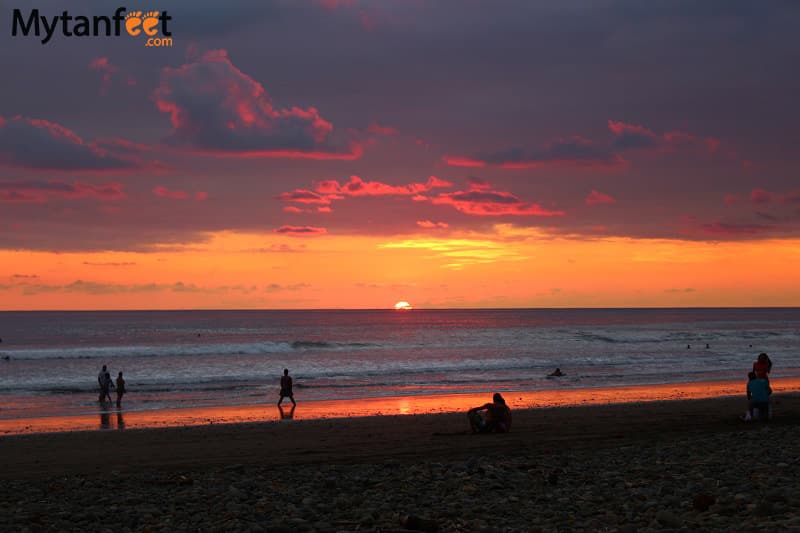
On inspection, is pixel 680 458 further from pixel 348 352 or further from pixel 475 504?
pixel 348 352

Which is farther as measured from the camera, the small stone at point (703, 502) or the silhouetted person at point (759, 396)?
the silhouetted person at point (759, 396)

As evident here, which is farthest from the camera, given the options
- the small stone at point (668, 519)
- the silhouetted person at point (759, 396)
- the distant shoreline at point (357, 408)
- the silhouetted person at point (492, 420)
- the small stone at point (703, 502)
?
the distant shoreline at point (357, 408)

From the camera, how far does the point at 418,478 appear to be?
11711 millimetres

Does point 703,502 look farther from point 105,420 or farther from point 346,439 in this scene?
point 105,420

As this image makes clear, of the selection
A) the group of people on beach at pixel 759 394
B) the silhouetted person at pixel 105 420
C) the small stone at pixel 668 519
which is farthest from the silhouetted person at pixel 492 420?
the silhouetted person at pixel 105 420

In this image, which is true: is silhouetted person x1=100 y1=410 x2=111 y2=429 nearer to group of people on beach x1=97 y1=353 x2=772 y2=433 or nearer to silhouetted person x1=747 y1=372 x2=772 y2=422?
group of people on beach x1=97 y1=353 x2=772 y2=433

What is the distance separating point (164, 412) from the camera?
28.4 m

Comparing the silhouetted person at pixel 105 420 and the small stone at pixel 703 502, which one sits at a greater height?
the small stone at pixel 703 502

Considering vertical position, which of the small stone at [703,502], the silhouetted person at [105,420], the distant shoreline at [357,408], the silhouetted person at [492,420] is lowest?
the distant shoreline at [357,408]

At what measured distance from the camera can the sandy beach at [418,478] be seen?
8.91 meters

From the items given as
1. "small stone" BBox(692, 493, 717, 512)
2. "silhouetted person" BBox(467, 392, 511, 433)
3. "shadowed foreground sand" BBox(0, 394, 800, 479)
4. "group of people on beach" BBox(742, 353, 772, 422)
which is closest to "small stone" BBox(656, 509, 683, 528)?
"small stone" BBox(692, 493, 717, 512)

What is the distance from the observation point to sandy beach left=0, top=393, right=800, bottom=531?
29.2 feet

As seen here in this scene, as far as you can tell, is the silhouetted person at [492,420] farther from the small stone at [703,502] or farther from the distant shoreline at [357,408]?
the small stone at [703,502]

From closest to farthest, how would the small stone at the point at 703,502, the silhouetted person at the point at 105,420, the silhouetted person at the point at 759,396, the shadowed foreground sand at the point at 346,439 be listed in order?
the small stone at the point at 703,502
the shadowed foreground sand at the point at 346,439
the silhouetted person at the point at 759,396
the silhouetted person at the point at 105,420
